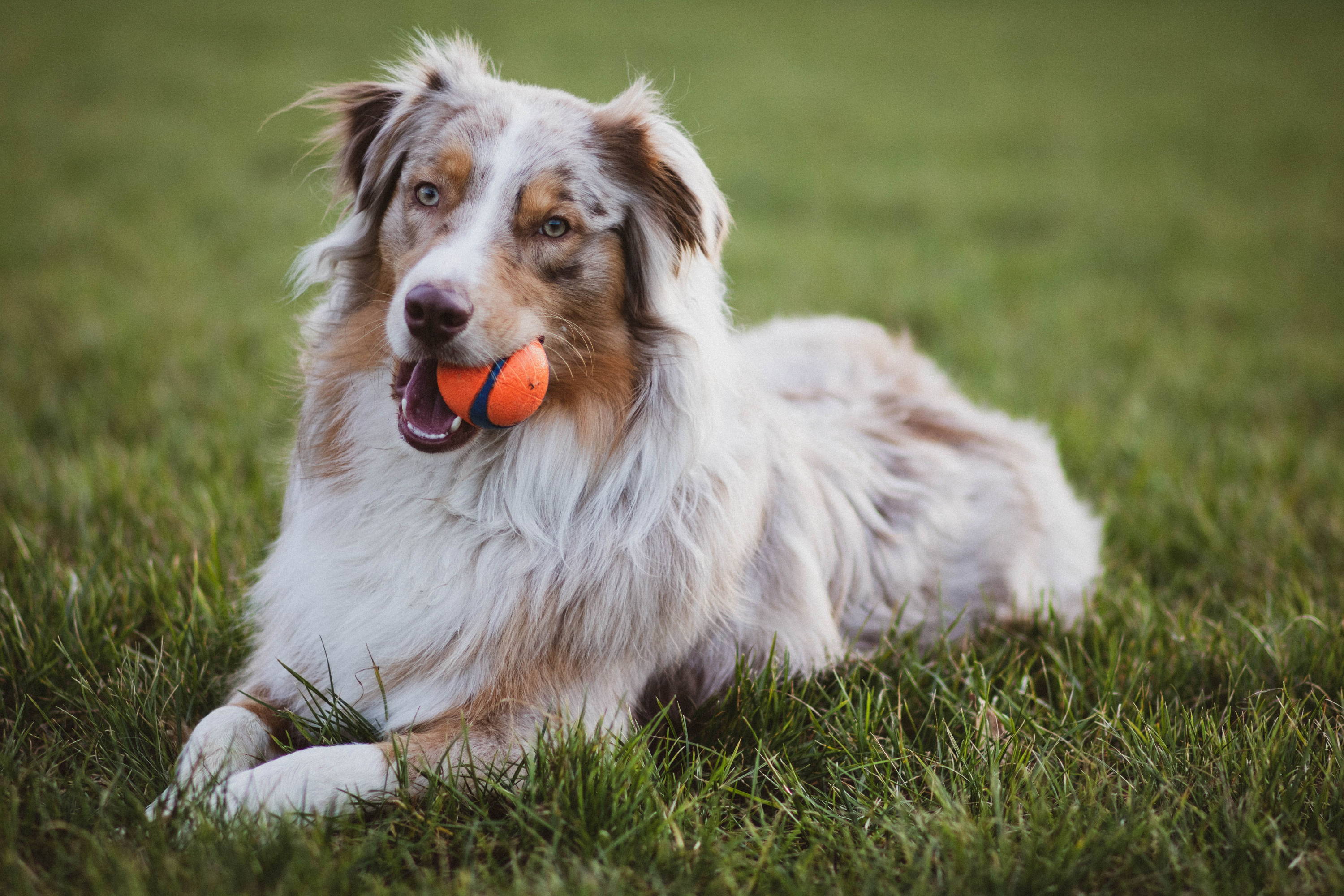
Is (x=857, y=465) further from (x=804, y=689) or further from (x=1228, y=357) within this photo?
(x=1228, y=357)

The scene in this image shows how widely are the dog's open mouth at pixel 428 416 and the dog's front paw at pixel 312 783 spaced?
818 millimetres

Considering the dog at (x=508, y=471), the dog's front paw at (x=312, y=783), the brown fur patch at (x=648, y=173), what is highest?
the brown fur patch at (x=648, y=173)

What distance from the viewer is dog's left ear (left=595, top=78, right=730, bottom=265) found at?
2.99 metres

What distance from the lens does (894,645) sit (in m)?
3.42

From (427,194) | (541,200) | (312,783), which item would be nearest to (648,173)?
(541,200)

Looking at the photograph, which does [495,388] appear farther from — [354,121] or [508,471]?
[354,121]

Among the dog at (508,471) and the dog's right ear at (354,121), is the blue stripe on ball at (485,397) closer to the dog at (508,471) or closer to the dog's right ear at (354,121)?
the dog at (508,471)

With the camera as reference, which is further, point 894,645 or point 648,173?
point 894,645

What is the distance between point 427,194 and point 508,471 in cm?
86

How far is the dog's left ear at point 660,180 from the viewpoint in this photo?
2992 mm

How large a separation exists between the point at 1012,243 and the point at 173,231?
851 centimetres

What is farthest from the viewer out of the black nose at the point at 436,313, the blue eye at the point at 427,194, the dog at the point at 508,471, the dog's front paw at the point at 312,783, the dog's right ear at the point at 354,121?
the dog's right ear at the point at 354,121

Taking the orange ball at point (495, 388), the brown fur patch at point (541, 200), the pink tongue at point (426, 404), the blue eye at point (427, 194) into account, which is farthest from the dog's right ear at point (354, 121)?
the orange ball at point (495, 388)

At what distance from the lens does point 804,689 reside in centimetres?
311
